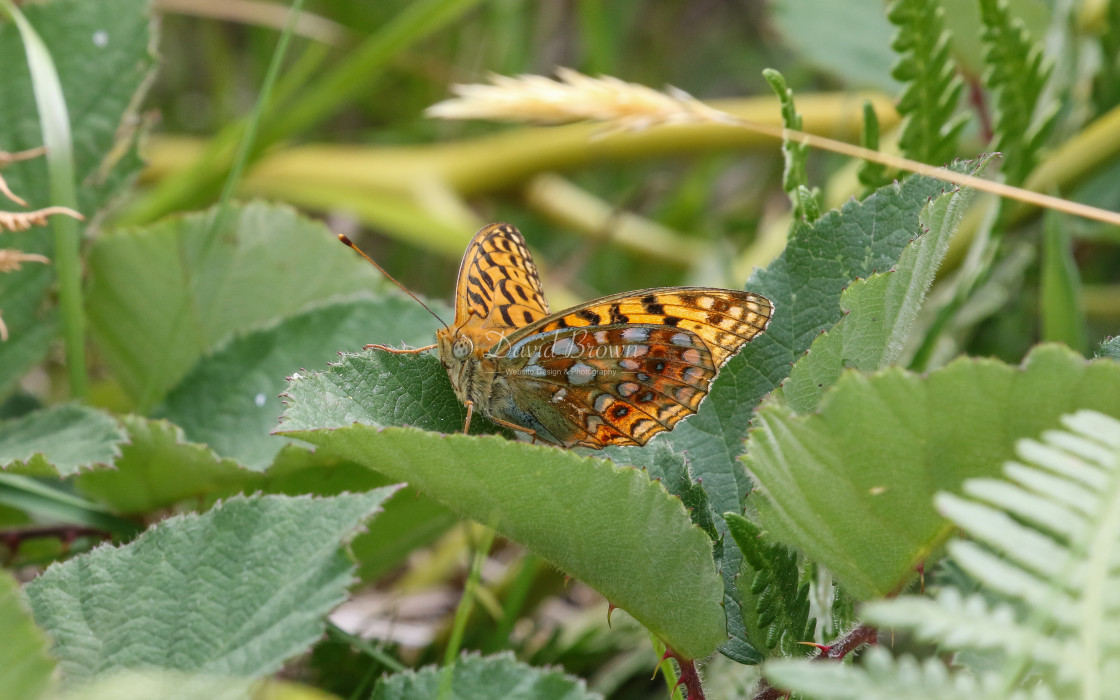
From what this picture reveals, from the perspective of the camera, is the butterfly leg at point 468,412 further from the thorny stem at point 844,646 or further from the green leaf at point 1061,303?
the green leaf at point 1061,303

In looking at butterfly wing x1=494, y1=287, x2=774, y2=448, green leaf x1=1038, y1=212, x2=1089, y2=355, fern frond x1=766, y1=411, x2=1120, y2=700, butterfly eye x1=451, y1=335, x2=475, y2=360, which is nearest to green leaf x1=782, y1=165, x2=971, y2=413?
butterfly wing x1=494, y1=287, x2=774, y2=448

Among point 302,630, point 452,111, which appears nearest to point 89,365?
point 452,111

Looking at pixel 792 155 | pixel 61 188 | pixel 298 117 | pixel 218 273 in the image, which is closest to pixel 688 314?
pixel 792 155

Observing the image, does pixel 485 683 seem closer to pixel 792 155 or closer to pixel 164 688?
pixel 164 688

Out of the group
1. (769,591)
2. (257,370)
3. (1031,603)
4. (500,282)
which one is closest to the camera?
(1031,603)

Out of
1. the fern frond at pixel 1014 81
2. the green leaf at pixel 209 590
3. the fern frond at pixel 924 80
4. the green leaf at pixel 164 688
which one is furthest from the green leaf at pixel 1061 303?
the green leaf at pixel 164 688

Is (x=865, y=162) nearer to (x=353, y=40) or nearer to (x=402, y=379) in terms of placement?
(x=402, y=379)

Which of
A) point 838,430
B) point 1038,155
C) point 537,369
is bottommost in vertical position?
point 537,369
